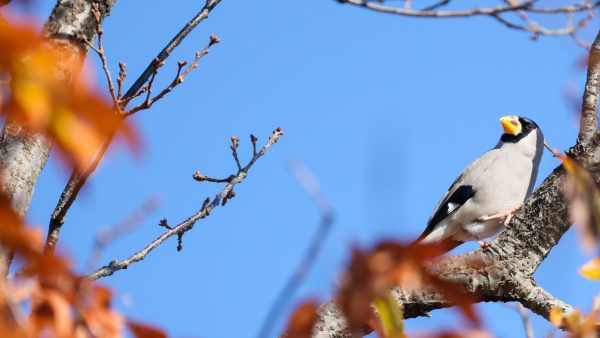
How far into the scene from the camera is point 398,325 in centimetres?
111

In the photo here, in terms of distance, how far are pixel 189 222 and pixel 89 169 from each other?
2.29 ft

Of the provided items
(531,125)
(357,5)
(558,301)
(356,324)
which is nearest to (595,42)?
(558,301)

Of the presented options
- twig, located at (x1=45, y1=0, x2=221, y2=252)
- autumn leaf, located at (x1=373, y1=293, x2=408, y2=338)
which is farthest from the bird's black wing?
autumn leaf, located at (x1=373, y1=293, x2=408, y2=338)

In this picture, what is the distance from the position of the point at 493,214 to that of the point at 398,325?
13.2 feet

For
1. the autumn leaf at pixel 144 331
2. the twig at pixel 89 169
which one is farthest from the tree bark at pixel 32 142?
the autumn leaf at pixel 144 331

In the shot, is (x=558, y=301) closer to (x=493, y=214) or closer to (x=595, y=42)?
(x=595, y=42)

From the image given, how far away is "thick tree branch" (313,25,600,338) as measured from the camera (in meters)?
2.76

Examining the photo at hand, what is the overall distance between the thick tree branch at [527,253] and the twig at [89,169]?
3.83 ft

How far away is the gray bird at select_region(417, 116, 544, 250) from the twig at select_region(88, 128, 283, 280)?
2.16 metres

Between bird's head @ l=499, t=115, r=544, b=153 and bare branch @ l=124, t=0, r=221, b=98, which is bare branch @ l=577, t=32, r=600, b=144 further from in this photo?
bird's head @ l=499, t=115, r=544, b=153

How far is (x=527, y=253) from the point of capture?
287 cm

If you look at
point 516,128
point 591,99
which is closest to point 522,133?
point 516,128

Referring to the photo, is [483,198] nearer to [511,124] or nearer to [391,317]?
[511,124]

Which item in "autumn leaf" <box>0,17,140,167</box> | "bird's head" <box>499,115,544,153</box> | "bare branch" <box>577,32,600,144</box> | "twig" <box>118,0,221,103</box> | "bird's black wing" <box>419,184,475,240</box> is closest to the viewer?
"autumn leaf" <box>0,17,140,167</box>
